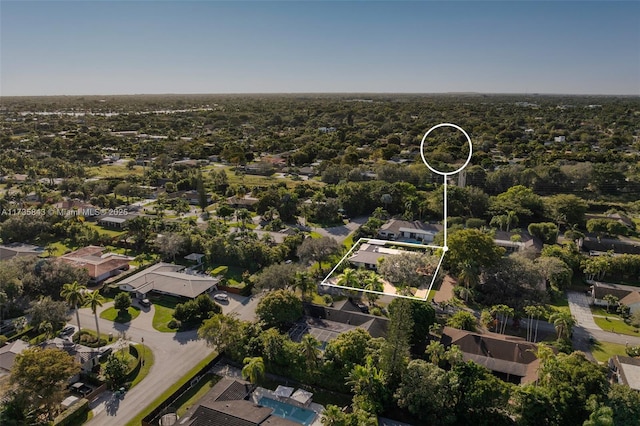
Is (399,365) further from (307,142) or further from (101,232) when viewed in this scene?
(307,142)

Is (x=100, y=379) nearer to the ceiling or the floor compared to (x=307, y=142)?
nearer to the floor

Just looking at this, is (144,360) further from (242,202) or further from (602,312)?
(242,202)

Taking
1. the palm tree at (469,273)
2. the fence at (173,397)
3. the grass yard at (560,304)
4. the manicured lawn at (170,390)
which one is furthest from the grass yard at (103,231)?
the grass yard at (560,304)

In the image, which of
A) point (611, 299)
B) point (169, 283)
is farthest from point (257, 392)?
point (611, 299)

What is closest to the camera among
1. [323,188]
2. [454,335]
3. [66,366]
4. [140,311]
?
[66,366]

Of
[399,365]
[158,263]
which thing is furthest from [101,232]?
[399,365]
